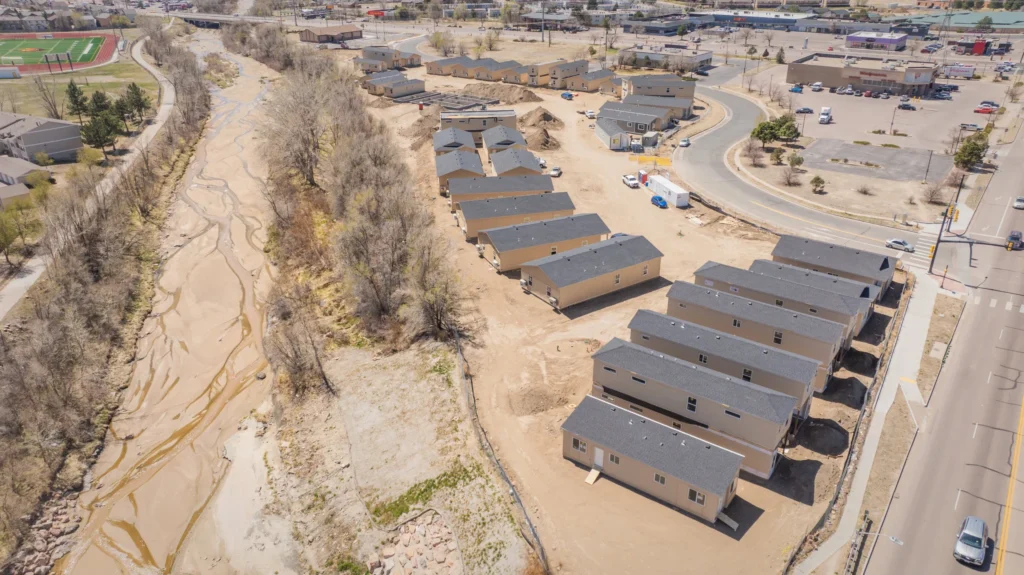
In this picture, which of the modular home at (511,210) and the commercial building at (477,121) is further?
the commercial building at (477,121)

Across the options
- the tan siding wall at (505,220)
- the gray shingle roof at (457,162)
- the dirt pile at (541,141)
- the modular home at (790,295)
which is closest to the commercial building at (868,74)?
the dirt pile at (541,141)

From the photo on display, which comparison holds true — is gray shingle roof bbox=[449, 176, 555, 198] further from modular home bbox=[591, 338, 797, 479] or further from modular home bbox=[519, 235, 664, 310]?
modular home bbox=[591, 338, 797, 479]

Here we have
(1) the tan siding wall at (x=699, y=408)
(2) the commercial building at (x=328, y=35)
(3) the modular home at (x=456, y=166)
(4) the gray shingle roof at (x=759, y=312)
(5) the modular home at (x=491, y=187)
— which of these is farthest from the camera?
(2) the commercial building at (x=328, y=35)

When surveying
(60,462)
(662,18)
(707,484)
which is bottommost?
(60,462)

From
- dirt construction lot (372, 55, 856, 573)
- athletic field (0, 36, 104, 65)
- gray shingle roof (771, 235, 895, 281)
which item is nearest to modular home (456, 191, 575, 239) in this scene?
dirt construction lot (372, 55, 856, 573)

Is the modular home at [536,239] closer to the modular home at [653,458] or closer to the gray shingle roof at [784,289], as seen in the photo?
the gray shingle roof at [784,289]

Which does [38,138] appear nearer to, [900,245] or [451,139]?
[451,139]

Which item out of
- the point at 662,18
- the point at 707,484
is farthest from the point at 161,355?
the point at 662,18

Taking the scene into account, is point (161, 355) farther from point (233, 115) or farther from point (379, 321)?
point (233, 115)
